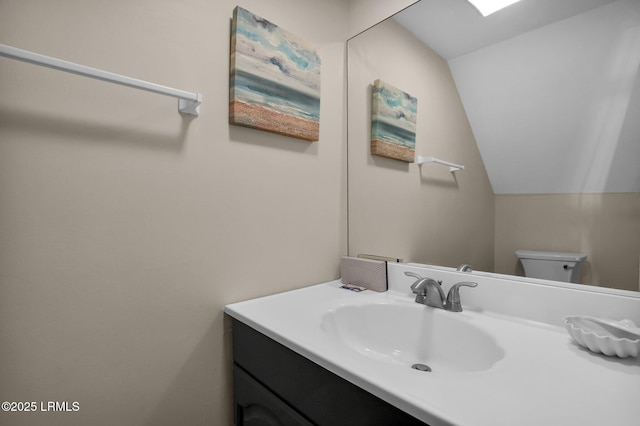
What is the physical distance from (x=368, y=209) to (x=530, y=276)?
0.64 metres

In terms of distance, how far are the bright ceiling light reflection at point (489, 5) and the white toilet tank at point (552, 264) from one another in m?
0.76

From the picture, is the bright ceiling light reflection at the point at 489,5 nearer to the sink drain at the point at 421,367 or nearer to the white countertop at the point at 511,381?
the white countertop at the point at 511,381

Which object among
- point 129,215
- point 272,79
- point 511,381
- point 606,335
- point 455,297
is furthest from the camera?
point 272,79

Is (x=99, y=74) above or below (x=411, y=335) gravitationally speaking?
above

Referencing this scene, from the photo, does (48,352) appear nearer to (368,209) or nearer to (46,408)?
(46,408)

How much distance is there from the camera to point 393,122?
1.31 m

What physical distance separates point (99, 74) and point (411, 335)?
1.10 m

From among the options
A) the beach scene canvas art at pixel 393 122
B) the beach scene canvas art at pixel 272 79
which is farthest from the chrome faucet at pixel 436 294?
the beach scene canvas art at pixel 272 79

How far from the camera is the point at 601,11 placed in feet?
2.67

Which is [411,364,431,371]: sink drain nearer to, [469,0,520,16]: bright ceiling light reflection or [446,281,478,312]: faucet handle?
[446,281,478,312]: faucet handle

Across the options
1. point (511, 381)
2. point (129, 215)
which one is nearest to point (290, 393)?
point (511, 381)

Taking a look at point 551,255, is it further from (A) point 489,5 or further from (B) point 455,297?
(A) point 489,5

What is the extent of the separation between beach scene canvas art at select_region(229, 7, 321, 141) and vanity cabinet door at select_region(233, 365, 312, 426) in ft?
2.67

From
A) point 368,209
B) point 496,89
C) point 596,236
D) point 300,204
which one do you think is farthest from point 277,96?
point 596,236
